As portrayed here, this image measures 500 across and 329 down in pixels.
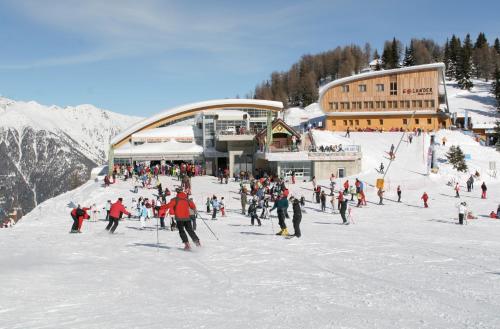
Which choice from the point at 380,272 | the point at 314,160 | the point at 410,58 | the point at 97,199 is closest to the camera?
the point at 380,272

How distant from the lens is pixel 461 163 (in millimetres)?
34562

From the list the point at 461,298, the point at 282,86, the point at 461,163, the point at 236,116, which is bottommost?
the point at 461,298

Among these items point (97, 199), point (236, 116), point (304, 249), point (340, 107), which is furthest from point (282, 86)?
point (304, 249)

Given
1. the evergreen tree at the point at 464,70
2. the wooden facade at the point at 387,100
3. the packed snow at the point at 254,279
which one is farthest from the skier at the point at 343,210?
the evergreen tree at the point at 464,70

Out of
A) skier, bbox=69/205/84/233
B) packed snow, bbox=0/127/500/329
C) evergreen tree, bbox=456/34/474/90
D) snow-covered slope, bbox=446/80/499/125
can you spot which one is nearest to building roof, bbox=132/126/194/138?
packed snow, bbox=0/127/500/329

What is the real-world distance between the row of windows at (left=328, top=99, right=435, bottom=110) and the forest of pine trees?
33500 millimetres

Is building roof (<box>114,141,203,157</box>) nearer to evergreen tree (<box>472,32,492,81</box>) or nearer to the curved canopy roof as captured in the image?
the curved canopy roof

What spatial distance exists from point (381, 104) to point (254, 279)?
48.5 meters

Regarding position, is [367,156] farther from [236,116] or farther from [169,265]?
[169,265]

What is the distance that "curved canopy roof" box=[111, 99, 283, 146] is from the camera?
167 feet

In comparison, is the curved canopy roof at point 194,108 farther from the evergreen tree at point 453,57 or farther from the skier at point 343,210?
the evergreen tree at point 453,57

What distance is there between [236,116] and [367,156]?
1400cm

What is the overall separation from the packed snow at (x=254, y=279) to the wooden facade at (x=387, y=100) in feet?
122

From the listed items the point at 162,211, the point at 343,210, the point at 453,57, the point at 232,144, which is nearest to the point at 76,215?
the point at 162,211
